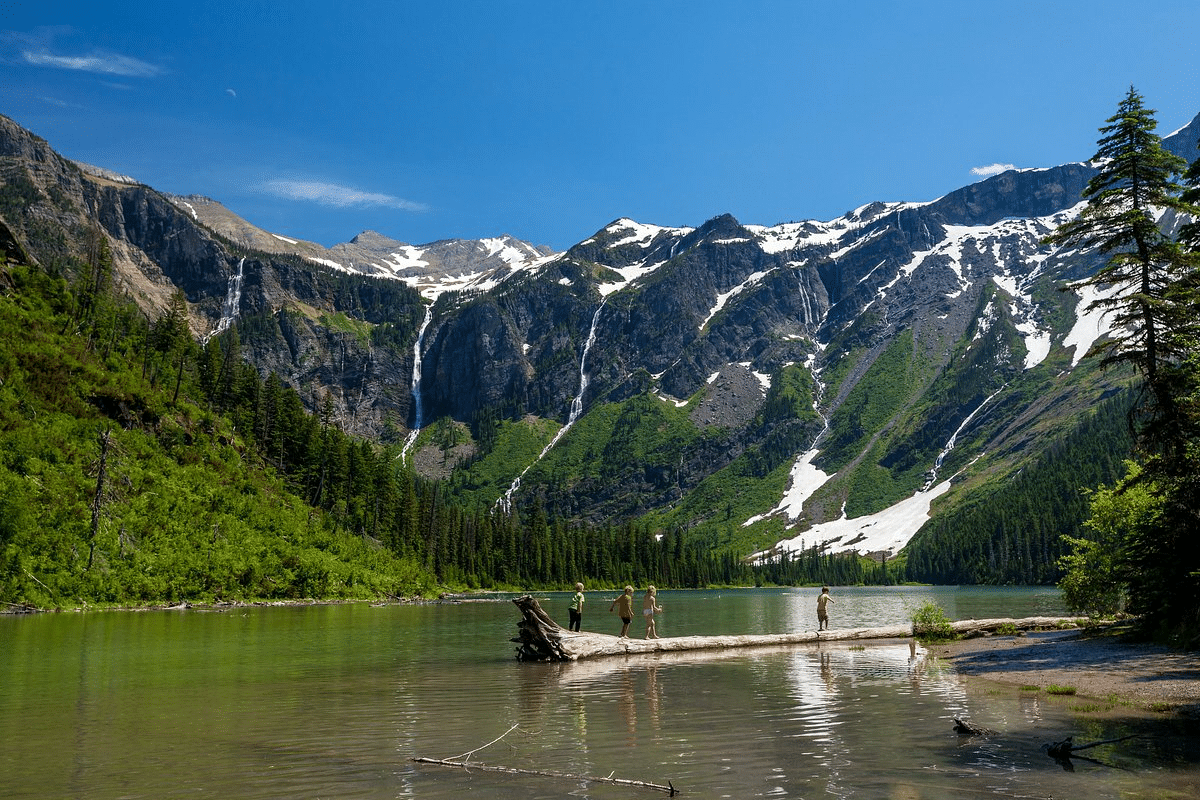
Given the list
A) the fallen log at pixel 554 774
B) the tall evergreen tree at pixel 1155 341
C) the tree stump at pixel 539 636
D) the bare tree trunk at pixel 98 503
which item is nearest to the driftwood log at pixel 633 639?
the tree stump at pixel 539 636

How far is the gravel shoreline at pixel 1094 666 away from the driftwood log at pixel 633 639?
5450 mm

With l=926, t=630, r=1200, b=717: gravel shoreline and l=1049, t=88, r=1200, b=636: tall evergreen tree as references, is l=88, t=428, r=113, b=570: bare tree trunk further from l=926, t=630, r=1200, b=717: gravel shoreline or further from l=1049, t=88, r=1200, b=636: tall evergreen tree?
l=1049, t=88, r=1200, b=636: tall evergreen tree

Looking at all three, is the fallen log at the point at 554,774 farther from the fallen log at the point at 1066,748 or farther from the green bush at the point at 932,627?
the green bush at the point at 932,627

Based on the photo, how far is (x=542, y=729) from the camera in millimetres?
20562

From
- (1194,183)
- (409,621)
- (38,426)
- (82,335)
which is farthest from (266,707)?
(82,335)

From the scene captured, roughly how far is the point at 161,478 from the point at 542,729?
78416 millimetres

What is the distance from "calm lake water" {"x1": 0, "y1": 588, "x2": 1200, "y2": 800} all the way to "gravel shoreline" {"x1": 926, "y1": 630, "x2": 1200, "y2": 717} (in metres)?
1.48

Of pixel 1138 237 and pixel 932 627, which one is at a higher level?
pixel 1138 237

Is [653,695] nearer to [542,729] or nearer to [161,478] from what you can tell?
[542,729]

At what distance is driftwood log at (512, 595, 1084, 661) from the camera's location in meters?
36.9

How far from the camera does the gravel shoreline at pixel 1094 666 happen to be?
73.6ft

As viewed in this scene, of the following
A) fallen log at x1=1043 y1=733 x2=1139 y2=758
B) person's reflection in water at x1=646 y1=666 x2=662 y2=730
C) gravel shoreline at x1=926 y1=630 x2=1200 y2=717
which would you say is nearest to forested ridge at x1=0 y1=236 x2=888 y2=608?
person's reflection in water at x1=646 y1=666 x2=662 y2=730

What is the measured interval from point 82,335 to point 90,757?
102847mm

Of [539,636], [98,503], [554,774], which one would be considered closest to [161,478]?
[98,503]
